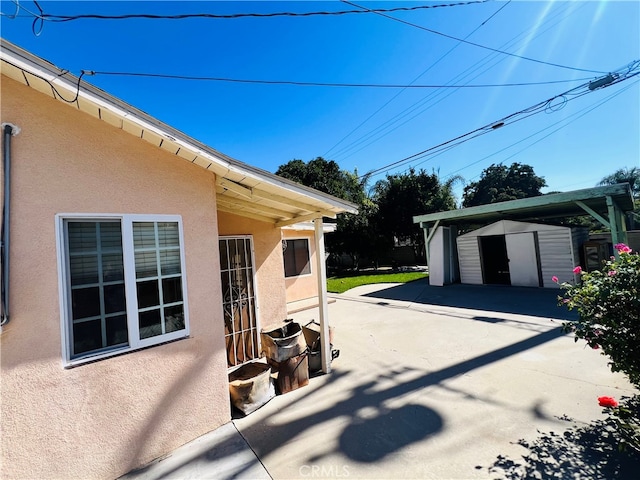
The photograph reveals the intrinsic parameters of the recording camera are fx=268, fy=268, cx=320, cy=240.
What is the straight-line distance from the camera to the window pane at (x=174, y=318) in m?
3.07

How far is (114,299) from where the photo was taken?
2.83m

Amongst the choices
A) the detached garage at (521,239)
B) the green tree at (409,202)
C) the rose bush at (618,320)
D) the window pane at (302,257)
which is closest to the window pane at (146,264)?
the rose bush at (618,320)

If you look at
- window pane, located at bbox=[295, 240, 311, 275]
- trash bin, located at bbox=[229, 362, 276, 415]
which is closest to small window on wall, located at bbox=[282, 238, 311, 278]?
window pane, located at bbox=[295, 240, 311, 275]

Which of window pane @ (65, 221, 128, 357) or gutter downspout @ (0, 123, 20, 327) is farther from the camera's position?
window pane @ (65, 221, 128, 357)

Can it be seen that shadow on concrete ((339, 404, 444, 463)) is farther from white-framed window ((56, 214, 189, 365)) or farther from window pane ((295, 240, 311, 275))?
window pane ((295, 240, 311, 275))

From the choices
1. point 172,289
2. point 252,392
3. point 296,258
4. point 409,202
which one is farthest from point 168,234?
point 409,202

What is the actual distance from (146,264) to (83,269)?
53cm

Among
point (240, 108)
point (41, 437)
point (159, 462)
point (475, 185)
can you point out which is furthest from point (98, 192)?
point (475, 185)

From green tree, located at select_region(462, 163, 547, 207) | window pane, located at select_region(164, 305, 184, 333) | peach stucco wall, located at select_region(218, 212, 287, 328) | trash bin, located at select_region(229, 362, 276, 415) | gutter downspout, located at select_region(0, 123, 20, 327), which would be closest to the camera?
gutter downspout, located at select_region(0, 123, 20, 327)

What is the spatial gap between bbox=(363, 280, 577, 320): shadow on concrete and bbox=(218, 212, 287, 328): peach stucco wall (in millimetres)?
5880

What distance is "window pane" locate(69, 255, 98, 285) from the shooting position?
2.63 meters

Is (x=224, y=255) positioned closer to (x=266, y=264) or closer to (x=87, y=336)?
(x=266, y=264)

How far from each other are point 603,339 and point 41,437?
5262 millimetres

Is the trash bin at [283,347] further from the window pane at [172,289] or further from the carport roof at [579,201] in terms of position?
the carport roof at [579,201]
